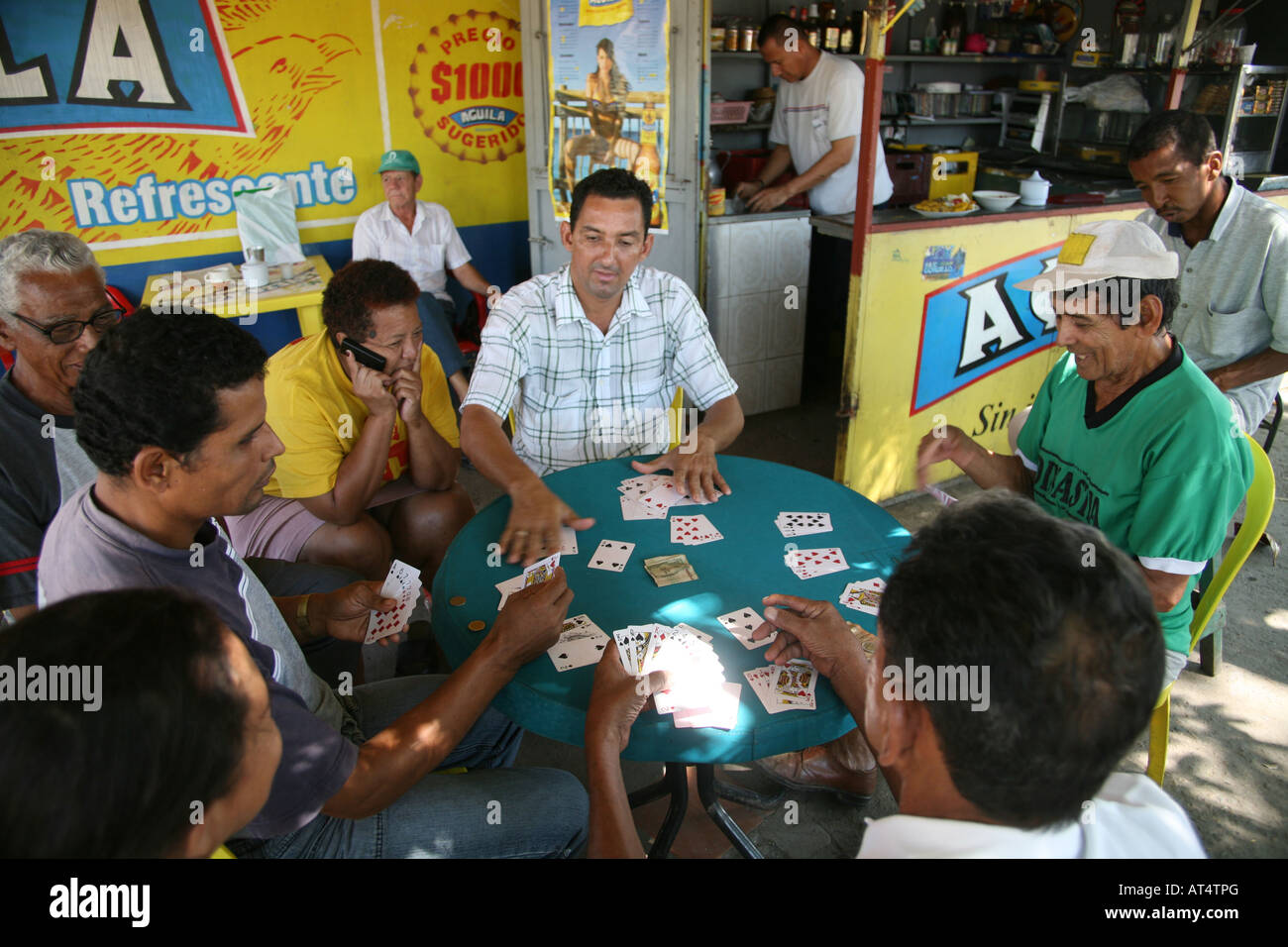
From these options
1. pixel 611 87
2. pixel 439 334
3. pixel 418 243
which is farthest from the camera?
pixel 418 243

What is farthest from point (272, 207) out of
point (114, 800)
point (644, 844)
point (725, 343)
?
point (114, 800)

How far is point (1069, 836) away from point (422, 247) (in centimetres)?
505

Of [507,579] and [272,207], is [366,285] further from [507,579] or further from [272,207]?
[272,207]

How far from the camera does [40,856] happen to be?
0.85 meters

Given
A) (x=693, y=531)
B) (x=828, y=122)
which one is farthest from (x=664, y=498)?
(x=828, y=122)

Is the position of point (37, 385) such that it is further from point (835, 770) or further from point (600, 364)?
point (835, 770)

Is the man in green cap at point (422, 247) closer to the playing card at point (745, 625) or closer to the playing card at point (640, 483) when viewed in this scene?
the playing card at point (640, 483)

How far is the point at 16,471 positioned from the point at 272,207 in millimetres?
3665

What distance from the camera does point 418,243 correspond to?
526 centimetres

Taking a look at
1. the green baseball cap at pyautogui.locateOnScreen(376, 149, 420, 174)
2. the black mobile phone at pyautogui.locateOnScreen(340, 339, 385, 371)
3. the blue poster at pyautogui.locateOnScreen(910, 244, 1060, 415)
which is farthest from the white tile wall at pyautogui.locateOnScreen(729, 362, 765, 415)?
the black mobile phone at pyautogui.locateOnScreen(340, 339, 385, 371)

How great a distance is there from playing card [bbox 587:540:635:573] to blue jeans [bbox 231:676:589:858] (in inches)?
20.7

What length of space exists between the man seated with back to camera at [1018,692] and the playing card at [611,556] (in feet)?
3.37

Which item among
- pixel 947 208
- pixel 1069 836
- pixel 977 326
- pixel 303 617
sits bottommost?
pixel 303 617

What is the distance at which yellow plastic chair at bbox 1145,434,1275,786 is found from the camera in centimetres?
222
